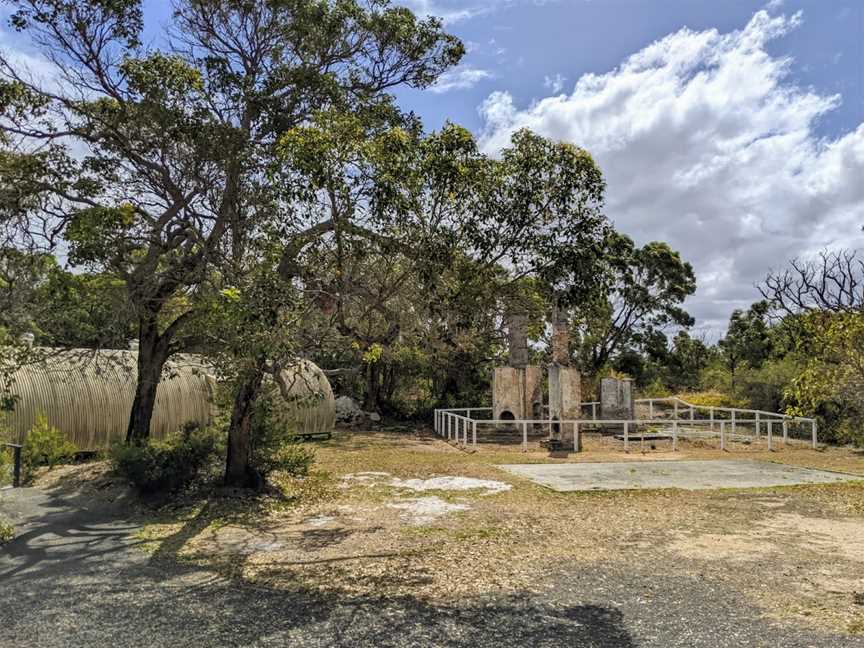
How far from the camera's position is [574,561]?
306 inches

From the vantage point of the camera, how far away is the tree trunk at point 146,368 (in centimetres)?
1334

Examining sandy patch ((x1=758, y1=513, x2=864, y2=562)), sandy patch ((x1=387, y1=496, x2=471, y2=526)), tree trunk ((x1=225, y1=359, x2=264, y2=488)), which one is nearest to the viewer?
sandy patch ((x1=758, y1=513, x2=864, y2=562))

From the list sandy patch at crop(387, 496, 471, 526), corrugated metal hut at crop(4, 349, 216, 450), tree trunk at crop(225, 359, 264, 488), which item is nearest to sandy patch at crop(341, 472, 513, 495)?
sandy patch at crop(387, 496, 471, 526)

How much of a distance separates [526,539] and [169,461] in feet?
19.5

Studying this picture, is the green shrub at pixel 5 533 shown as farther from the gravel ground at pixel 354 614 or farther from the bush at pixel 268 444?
the bush at pixel 268 444

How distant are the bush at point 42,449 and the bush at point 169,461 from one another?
2.47 meters

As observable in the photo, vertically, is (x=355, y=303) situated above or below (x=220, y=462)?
above

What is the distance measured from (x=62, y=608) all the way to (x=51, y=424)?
427 inches

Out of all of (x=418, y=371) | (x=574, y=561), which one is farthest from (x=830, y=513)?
(x=418, y=371)

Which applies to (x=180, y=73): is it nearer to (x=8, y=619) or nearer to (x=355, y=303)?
(x=355, y=303)

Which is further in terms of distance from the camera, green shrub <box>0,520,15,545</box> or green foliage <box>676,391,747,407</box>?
green foliage <box>676,391,747,407</box>

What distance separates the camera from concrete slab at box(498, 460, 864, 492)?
1334 cm

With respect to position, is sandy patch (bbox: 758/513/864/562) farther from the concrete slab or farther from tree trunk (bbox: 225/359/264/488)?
tree trunk (bbox: 225/359/264/488)

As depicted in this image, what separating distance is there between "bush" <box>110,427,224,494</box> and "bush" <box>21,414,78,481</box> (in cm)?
247
